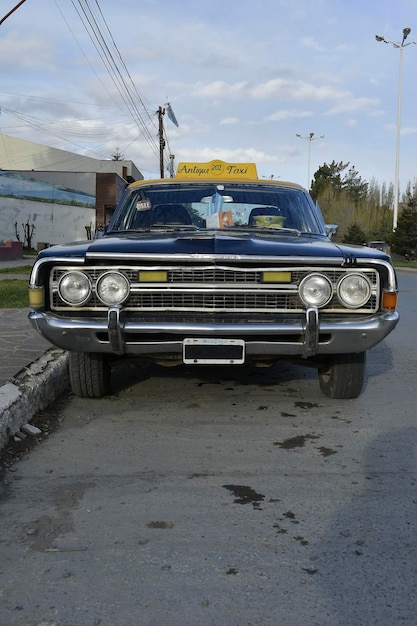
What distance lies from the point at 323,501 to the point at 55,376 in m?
2.52

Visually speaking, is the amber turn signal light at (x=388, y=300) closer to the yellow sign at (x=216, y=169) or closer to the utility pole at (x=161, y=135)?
the yellow sign at (x=216, y=169)

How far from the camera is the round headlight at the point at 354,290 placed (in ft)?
12.4

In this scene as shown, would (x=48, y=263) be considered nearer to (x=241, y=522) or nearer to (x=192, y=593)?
(x=241, y=522)

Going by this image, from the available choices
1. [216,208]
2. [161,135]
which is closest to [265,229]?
[216,208]

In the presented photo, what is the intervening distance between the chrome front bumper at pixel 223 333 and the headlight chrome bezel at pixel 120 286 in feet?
0.30

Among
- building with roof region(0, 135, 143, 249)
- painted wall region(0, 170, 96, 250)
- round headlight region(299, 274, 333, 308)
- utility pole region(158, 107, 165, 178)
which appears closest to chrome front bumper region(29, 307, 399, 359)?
round headlight region(299, 274, 333, 308)

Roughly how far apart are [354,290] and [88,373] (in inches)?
76.6

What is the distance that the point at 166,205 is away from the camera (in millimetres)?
5172

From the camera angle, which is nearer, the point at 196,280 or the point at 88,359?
the point at 196,280

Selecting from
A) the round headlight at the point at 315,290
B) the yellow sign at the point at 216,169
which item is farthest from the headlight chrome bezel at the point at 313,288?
the yellow sign at the point at 216,169

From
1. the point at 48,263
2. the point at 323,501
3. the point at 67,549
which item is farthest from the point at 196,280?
the point at 67,549

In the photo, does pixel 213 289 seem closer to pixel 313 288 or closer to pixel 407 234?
pixel 313 288

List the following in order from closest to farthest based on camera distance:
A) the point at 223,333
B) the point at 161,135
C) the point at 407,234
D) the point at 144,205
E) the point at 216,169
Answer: the point at 223,333, the point at 144,205, the point at 216,169, the point at 161,135, the point at 407,234

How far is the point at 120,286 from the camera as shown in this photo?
3756 millimetres
